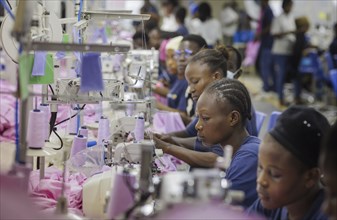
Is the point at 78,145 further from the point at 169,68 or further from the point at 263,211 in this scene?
the point at 169,68

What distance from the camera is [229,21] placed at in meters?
13.8

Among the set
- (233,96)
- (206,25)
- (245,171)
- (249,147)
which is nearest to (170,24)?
(206,25)

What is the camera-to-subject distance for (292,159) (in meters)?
1.98

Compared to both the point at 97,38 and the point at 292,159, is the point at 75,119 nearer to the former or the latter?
the point at 292,159

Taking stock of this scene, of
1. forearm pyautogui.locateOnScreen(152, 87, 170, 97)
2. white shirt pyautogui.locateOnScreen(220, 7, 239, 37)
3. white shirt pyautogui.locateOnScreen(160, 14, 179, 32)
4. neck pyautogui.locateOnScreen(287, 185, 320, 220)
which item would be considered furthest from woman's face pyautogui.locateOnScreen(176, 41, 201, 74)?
white shirt pyautogui.locateOnScreen(220, 7, 239, 37)

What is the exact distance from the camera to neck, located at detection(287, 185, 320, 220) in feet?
6.75

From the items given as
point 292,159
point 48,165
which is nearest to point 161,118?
point 48,165

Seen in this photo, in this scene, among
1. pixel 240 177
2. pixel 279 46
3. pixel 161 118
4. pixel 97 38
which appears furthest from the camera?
pixel 279 46

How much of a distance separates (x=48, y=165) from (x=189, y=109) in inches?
64.0

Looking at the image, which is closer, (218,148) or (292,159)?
(292,159)

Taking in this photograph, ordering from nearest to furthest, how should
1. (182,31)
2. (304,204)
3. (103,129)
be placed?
(304,204)
(103,129)
(182,31)

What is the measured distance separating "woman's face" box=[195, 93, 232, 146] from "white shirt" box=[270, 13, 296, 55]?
25.1ft

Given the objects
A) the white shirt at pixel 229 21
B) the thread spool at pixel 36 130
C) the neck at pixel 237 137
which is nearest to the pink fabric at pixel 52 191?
the thread spool at pixel 36 130

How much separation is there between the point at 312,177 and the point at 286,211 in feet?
0.58
